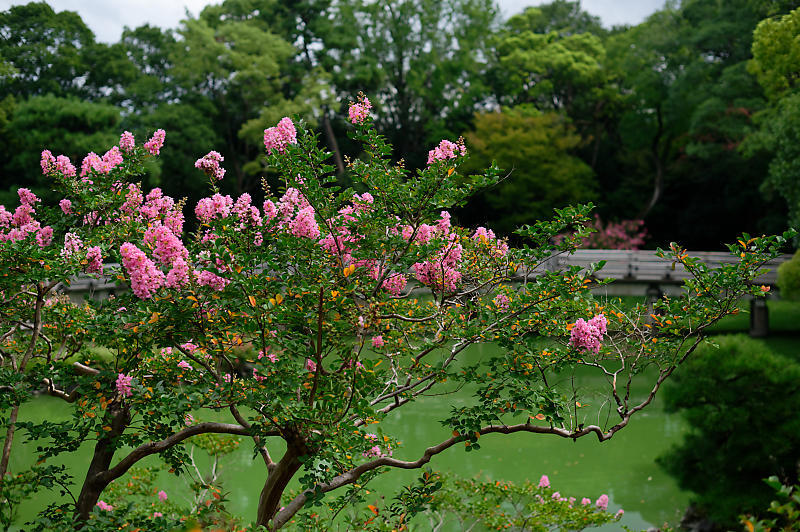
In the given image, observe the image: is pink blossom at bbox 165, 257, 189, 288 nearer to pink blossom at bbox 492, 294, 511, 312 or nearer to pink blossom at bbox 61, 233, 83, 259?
pink blossom at bbox 61, 233, 83, 259

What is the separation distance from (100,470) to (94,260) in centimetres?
116

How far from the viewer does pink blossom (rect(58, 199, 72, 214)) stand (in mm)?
4379

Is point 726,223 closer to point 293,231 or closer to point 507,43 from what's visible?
point 507,43

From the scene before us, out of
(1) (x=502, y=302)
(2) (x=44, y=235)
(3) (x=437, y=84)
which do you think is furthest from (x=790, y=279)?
(3) (x=437, y=84)

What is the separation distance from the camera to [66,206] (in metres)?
4.40

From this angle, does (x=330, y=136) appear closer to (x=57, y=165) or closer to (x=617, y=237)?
(x=617, y=237)

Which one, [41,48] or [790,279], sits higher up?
[41,48]

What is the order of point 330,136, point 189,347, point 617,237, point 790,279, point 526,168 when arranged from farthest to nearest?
point 330,136, point 617,237, point 526,168, point 790,279, point 189,347

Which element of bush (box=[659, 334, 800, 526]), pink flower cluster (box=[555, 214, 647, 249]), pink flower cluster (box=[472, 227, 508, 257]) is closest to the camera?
pink flower cluster (box=[472, 227, 508, 257])

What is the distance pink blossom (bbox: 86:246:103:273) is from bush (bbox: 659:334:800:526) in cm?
539

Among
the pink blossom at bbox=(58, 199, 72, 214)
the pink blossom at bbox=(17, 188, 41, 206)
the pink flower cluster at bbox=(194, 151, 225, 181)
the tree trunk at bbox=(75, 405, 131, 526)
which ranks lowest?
the tree trunk at bbox=(75, 405, 131, 526)

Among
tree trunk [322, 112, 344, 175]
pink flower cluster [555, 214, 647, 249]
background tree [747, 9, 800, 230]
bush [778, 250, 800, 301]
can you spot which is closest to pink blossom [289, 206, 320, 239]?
bush [778, 250, 800, 301]

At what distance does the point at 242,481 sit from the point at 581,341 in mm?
5294

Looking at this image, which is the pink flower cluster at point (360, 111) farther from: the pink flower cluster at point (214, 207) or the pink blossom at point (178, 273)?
the pink blossom at point (178, 273)
